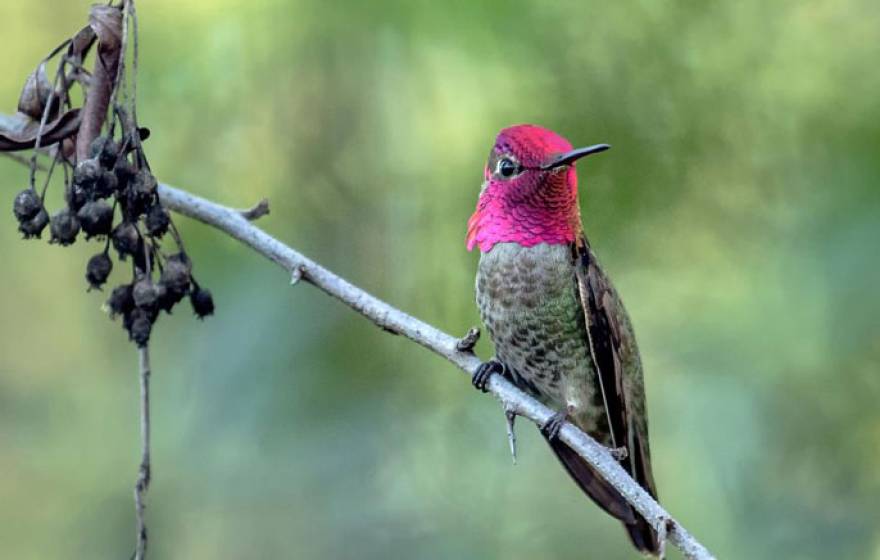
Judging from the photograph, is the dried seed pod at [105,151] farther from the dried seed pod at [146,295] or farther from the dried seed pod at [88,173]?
the dried seed pod at [146,295]

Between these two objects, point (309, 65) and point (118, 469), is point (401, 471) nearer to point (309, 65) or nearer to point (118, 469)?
point (118, 469)

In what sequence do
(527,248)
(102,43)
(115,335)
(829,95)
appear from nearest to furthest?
(102,43) < (527,248) < (829,95) < (115,335)

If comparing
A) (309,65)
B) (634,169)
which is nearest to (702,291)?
(634,169)

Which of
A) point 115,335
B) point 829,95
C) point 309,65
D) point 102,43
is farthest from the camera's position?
point 115,335

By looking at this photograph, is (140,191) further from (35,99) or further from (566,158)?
(566,158)

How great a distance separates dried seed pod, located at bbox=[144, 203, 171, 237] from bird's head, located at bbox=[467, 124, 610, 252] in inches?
55.3

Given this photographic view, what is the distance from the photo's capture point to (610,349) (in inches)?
152

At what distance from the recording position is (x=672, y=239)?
4.34 metres

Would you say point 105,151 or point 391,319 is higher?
point 391,319

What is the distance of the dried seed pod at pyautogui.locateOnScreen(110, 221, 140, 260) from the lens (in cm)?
255

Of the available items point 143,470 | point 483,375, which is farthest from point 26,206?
point 483,375

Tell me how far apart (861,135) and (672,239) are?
0.80 meters

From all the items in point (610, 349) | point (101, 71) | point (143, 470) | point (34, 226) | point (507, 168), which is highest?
point (507, 168)

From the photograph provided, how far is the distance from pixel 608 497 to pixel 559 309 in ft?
2.20
